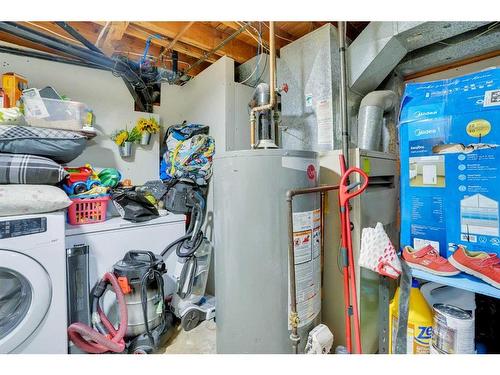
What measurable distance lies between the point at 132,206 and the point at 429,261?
1.94 metres

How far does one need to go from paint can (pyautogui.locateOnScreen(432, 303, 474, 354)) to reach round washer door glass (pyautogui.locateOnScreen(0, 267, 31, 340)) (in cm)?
199

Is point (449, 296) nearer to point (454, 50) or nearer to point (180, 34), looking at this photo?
point (454, 50)

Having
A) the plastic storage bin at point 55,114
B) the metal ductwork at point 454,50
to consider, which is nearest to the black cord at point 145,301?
the plastic storage bin at point 55,114

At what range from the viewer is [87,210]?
170cm

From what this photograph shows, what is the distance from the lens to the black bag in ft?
6.02

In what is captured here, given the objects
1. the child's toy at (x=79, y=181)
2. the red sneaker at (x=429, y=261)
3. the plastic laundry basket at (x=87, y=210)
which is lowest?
the red sneaker at (x=429, y=261)

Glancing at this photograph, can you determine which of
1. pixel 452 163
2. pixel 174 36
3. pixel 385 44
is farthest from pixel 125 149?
pixel 452 163

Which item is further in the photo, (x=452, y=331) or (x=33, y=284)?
(x=33, y=284)

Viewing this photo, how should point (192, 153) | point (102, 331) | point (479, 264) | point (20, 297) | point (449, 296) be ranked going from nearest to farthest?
1. point (479, 264)
2. point (449, 296)
3. point (20, 297)
4. point (102, 331)
5. point (192, 153)

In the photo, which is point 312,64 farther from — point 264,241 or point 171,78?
point 171,78

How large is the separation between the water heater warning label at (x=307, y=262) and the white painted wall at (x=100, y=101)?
222 centimetres

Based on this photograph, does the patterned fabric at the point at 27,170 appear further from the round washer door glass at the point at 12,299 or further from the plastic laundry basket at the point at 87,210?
the round washer door glass at the point at 12,299

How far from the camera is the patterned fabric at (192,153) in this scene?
225cm

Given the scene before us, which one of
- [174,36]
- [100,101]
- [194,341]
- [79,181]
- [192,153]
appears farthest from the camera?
[100,101]
